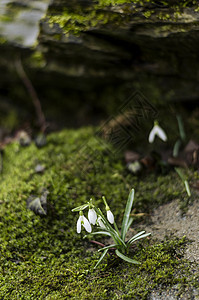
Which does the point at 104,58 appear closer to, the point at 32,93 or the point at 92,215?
the point at 32,93

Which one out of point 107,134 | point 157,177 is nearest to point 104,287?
point 157,177

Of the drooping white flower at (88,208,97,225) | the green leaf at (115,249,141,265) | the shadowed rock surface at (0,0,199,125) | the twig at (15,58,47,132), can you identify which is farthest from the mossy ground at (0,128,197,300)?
the shadowed rock surface at (0,0,199,125)

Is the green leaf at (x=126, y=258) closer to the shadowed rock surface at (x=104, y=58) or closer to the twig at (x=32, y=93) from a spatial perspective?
the shadowed rock surface at (x=104, y=58)

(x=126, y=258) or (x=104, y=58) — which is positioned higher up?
(x=104, y=58)

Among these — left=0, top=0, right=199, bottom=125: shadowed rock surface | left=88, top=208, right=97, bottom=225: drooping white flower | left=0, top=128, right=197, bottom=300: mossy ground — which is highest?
left=0, top=0, right=199, bottom=125: shadowed rock surface

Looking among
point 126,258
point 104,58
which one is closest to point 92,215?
point 126,258

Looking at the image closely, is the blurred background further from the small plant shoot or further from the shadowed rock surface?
the small plant shoot
